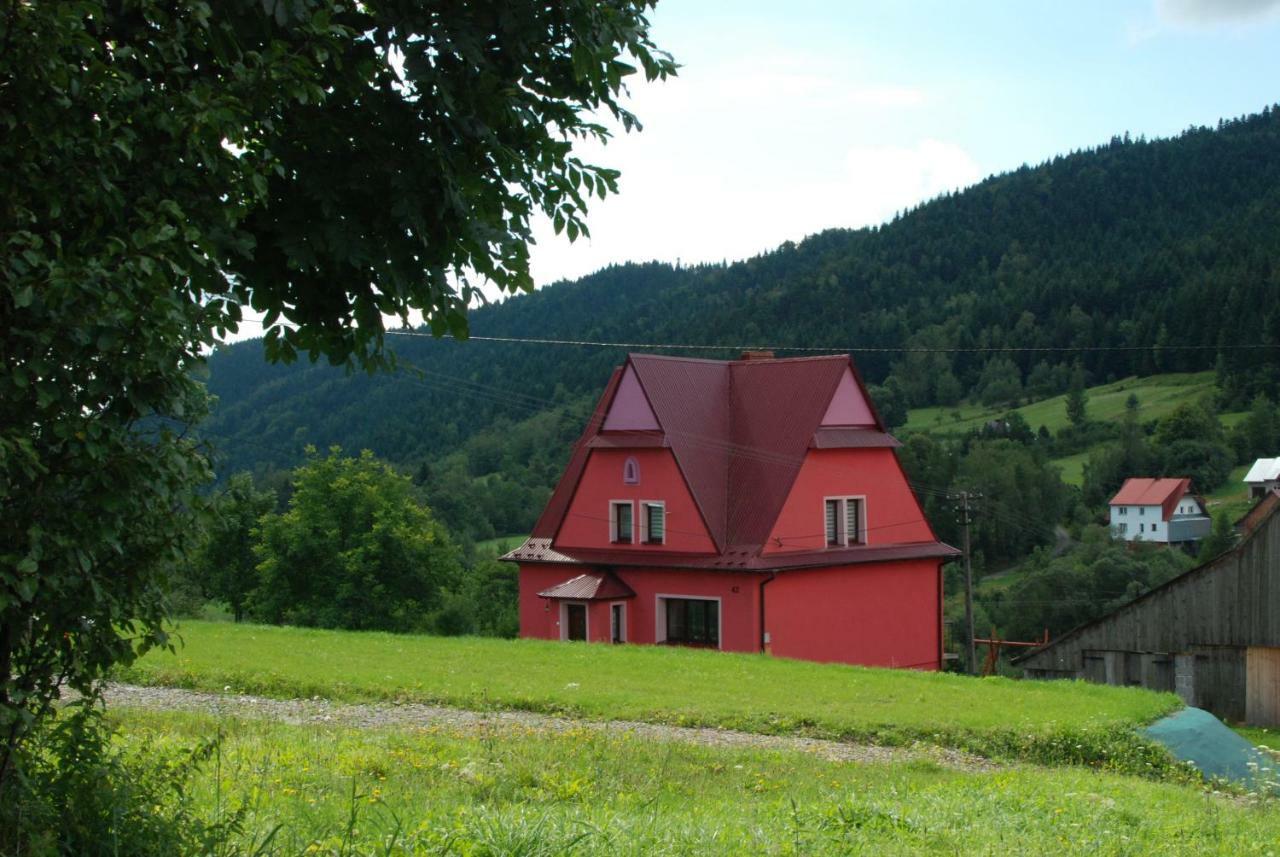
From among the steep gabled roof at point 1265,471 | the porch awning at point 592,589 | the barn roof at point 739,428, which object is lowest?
the porch awning at point 592,589

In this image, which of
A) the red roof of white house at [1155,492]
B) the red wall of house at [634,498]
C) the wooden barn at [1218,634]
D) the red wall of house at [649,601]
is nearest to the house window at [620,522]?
the red wall of house at [634,498]

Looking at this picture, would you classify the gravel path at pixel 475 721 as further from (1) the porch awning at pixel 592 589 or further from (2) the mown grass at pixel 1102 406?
(2) the mown grass at pixel 1102 406

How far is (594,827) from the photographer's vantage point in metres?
6.39

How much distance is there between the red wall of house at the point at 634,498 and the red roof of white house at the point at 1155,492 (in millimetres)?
67145

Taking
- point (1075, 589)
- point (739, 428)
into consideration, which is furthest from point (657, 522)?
point (1075, 589)

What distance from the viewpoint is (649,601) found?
114ft

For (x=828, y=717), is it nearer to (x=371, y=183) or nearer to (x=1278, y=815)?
(x=1278, y=815)

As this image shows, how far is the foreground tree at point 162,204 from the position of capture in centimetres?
421

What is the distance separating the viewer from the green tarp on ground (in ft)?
47.5

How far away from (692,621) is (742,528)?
110 inches

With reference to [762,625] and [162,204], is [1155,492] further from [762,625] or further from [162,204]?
[162,204]

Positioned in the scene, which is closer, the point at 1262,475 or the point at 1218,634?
the point at 1218,634

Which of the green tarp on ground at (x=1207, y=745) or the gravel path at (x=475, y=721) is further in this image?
the green tarp on ground at (x=1207, y=745)

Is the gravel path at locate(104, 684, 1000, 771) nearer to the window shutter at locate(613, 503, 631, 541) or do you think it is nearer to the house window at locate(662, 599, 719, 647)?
the house window at locate(662, 599, 719, 647)
